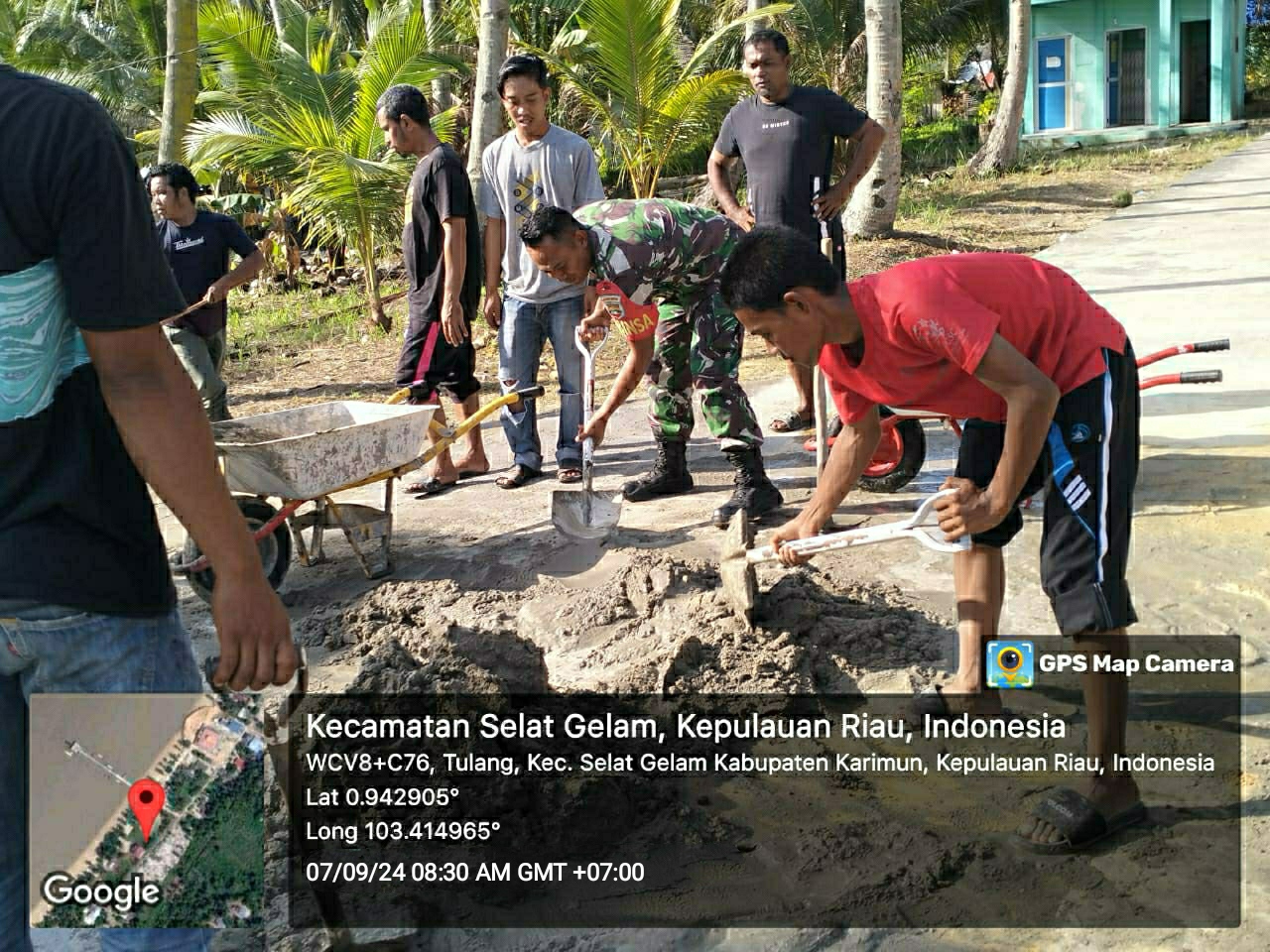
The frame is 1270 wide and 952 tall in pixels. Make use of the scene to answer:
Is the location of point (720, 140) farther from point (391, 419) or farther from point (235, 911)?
point (235, 911)

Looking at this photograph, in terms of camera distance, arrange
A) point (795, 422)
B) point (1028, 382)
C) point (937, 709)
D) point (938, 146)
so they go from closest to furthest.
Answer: point (1028, 382), point (937, 709), point (795, 422), point (938, 146)

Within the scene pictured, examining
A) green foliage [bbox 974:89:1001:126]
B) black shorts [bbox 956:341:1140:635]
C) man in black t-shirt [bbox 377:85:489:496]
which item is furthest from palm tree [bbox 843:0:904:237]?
green foliage [bbox 974:89:1001:126]

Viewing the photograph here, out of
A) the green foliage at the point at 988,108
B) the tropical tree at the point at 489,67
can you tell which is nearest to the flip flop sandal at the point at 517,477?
the tropical tree at the point at 489,67

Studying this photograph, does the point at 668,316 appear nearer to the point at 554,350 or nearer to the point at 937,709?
the point at 554,350

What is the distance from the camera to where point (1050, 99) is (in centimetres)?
2834

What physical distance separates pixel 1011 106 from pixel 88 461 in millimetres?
20651


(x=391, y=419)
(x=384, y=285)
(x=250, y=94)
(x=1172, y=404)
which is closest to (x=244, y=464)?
(x=391, y=419)

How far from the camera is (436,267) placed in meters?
6.56

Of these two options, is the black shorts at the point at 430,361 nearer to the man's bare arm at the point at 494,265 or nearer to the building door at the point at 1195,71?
the man's bare arm at the point at 494,265

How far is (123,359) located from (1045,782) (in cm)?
271

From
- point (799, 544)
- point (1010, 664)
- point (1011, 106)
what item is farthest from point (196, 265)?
point (1011, 106)

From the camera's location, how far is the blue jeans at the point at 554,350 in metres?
6.55

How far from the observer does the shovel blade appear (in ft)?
18.5

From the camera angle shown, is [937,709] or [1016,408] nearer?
[1016,408]
